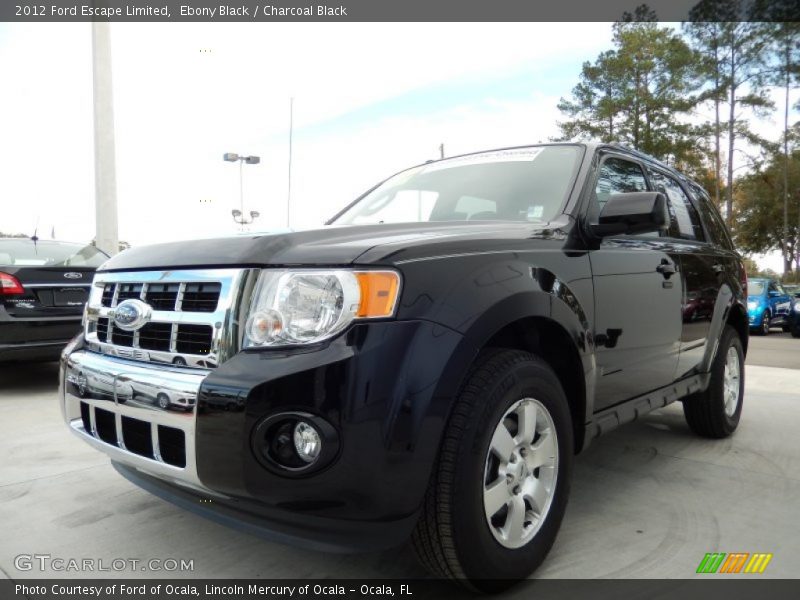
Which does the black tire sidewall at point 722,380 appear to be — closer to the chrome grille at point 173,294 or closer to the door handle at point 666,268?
the door handle at point 666,268

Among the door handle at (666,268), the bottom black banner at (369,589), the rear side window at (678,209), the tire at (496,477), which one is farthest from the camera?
the rear side window at (678,209)

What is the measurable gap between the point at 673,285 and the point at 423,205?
1.38m

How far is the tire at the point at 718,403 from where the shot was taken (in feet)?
Result: 13.1

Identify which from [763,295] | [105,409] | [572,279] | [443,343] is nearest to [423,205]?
[572,279]

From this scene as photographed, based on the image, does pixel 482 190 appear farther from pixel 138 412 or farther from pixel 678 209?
pixel 138 412

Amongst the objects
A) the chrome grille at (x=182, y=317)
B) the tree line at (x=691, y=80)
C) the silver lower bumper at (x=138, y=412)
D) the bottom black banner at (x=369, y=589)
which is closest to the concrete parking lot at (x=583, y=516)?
the bottom black banner at (x=369, y=589)

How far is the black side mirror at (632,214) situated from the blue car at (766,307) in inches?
591

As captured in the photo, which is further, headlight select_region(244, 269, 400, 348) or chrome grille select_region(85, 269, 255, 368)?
chrome grille select_region(85, 269, 255, 368)

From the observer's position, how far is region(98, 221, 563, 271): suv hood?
6.24ft

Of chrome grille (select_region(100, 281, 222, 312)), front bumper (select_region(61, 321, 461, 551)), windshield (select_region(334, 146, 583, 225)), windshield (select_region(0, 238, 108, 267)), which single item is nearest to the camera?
front bumper (select_region(61, 321, 461, 551))

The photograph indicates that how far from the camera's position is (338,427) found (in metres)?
1.70

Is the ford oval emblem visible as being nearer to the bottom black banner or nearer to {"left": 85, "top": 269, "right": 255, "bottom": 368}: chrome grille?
{"left": 85, "top": 269, "right": 255, "bottom": 368}: chrome grille

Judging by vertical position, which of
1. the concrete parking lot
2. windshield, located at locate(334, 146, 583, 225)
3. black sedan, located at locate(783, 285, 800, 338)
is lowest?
black sedan, located at locate(783, 285, 800, 338)

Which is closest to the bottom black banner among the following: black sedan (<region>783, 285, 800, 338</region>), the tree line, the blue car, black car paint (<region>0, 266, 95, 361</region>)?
black car paint (<region>0, 266, 95, 361</region>)
